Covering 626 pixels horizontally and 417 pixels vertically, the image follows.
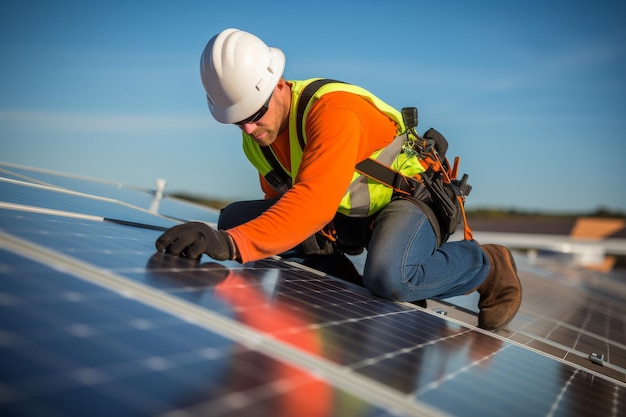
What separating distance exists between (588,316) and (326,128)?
4.89m

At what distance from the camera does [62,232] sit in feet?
7.55

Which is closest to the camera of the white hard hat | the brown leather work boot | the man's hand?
the man's hand

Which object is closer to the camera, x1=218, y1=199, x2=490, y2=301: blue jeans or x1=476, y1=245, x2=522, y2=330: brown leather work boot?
x1=218, y1=199, x2=490, y2=301: blue jeans

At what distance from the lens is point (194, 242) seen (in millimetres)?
2516

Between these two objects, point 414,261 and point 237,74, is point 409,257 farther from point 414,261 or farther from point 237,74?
point 237,74

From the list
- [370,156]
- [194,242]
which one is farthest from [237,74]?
[194,242]

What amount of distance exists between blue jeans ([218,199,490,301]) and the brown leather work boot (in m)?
0.15

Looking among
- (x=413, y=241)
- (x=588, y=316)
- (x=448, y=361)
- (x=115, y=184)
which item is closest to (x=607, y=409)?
(x=448, y=361)

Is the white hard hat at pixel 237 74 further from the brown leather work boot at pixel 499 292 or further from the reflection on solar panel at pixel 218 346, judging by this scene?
the brown leather work boot at pixel 499 292

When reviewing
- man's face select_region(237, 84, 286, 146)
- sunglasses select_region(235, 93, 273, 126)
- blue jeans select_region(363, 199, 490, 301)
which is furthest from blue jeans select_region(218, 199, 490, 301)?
sunglasses select_region(235, 93, 273, 126)

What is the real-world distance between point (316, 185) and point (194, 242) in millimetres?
681

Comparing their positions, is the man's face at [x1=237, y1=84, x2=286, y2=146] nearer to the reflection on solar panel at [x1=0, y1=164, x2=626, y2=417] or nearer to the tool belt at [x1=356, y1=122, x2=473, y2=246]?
the tool belt at [x1=356, y1=122, x2=473, y2=246]

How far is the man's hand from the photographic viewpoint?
2.49 m

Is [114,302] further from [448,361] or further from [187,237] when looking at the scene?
[448,361]
